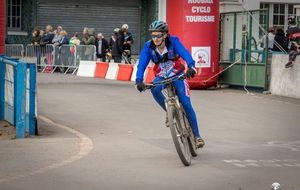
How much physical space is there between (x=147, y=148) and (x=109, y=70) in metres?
15.5

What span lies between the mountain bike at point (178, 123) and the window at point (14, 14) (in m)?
28.7

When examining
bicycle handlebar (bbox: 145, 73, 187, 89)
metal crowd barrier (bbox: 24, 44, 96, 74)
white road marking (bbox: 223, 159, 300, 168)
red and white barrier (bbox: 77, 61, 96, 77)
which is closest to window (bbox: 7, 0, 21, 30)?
metal crowd barrier (bbox: 24, 44, 96, 74)

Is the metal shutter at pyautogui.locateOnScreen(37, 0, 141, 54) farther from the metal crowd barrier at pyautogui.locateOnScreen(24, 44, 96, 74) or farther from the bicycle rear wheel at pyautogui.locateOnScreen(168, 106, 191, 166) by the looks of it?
the bicycle rear wheel at pyautogui.locateOnScreen(168, 106, 191, 166)

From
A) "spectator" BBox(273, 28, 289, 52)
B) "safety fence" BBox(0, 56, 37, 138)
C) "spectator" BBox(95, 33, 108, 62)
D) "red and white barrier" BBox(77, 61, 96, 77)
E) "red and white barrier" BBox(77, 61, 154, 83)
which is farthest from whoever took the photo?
"spectator" BBox(95, 33, 108, 62)

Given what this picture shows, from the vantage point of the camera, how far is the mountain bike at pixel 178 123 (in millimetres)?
8866

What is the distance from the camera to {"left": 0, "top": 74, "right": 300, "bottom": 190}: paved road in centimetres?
811

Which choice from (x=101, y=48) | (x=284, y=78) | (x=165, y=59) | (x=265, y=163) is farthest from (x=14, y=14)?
(x=265, y=163)

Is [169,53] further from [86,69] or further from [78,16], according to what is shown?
[78,16]

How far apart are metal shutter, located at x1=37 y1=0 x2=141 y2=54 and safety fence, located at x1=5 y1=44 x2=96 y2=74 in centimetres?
771

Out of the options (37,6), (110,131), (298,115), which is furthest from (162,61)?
(37,6)

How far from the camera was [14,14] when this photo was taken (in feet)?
122

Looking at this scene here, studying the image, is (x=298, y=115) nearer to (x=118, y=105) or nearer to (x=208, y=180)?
(x=118, y=105)

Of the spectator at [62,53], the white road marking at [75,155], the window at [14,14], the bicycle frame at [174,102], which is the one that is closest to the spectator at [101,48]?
the spectator at [62,53]

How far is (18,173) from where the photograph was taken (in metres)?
8.51
